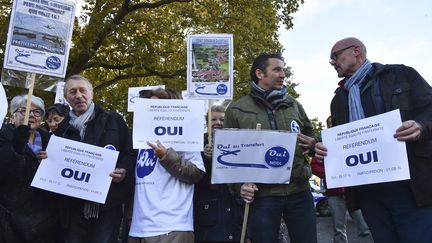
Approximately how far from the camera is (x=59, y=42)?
427 centimetres

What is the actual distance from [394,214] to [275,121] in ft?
3.56

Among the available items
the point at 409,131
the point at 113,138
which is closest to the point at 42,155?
the point at 113,138

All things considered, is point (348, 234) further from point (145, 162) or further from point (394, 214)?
point (145, 162)

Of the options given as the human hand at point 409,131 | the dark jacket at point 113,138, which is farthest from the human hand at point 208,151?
the human hand at point 409,131

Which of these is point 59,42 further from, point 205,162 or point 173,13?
point 173,13

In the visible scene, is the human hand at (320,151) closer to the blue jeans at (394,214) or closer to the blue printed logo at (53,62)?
the blue jeans at (394,214)

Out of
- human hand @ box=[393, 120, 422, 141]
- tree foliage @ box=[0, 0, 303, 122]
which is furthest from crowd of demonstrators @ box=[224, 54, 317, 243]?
tree foliage @ box=[0, 0, 303, 122]

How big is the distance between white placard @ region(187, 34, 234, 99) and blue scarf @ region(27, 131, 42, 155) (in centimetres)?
149

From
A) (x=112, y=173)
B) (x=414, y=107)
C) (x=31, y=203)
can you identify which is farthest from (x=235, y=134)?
(x=31, y=203)

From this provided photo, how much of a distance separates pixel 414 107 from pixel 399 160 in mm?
400

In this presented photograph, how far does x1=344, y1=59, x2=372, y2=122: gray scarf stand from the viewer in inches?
131

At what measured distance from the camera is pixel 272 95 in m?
3.67

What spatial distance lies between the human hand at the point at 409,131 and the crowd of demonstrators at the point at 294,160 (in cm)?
79

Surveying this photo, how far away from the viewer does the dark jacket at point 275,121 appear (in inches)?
139
